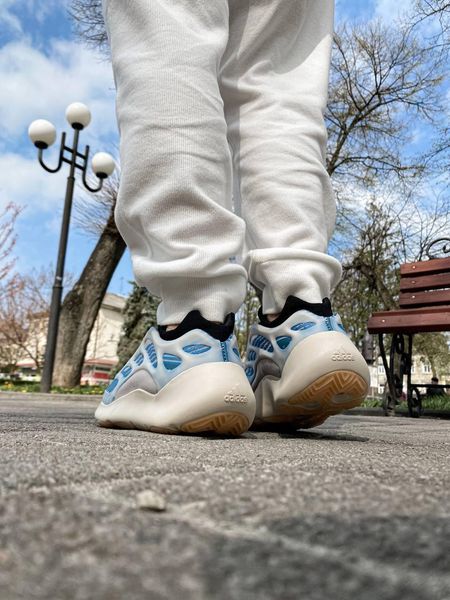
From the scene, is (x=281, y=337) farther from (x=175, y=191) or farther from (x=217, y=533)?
(x=217, y=533)

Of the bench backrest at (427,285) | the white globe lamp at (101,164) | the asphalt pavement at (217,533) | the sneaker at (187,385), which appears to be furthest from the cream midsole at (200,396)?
the white globe lamp at (101,164)

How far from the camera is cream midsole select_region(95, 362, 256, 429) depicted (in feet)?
3.66

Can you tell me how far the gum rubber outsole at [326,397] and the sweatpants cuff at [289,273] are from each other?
226mm

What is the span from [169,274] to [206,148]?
0.96ft

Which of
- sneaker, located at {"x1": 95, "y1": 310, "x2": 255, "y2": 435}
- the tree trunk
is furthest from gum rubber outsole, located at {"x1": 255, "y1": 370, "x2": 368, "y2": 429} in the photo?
the tree trunk

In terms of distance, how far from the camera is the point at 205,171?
129cm

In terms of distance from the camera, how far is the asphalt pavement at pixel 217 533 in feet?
0.93

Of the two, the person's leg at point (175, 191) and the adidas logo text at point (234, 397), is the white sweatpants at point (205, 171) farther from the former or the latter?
the adidas logo text at point (234, 397)

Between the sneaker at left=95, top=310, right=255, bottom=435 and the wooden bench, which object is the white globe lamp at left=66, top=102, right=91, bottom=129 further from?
the sneaker at left=95, top=310, right=255, bottom=435

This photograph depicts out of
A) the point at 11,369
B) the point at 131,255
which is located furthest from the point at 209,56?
the point at 11,369

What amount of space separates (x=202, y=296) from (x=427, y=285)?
4.21 m

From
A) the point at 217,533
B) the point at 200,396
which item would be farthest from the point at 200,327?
the point at 217,533

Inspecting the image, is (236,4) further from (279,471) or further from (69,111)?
(69,111)

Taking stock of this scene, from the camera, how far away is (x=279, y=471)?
0.62 m
